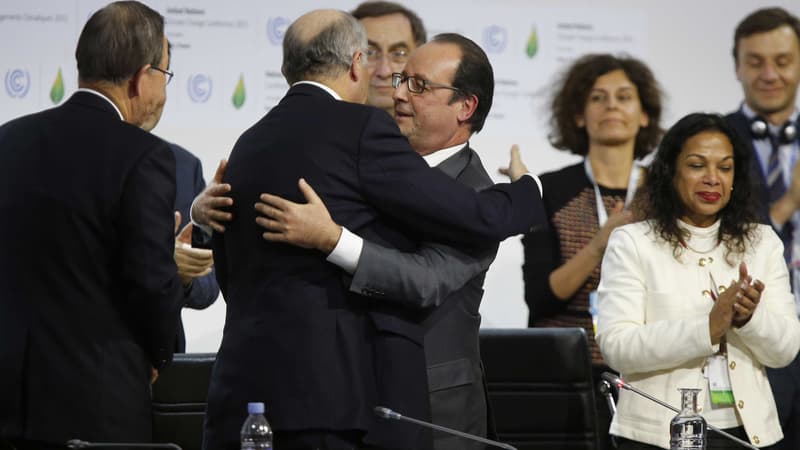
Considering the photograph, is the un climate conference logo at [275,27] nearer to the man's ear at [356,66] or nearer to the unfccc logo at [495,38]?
the unfccc logo at [495,38]

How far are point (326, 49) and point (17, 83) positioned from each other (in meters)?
2.81

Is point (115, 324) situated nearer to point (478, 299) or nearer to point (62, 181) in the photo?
point (62, 181)

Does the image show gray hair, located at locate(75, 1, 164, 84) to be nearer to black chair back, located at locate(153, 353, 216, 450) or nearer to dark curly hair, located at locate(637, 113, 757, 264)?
black chair back, located at locate(153, 353, 216, 450)

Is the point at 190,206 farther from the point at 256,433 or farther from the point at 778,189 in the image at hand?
the point at 778,189

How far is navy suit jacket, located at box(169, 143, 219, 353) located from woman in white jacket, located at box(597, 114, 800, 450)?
1.44 m

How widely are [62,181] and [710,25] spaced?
12.6 feet

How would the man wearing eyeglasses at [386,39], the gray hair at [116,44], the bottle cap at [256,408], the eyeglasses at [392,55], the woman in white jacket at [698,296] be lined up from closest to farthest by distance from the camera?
the bottle cap at [256,408] < the gray hair at [116,44] < the woman in white jacket at [698,296] < the man wearing eyeglasses at [386,39] < the eyeglasses at [392,55]

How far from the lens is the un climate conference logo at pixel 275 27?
532 cm

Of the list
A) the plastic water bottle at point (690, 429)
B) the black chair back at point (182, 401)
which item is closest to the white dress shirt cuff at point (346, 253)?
the plastic water bottle at point (690, 429)

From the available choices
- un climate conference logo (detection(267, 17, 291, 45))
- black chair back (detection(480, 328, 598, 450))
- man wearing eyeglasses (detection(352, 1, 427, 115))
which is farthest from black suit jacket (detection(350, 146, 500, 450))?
un climate conference logo (detection(267, 17, 291, 45))

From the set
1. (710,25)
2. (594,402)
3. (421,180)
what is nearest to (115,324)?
(421,180)

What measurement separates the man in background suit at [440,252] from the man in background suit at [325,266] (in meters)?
0.07

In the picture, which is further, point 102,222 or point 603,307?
point 603,307

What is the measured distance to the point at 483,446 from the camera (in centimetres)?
310
